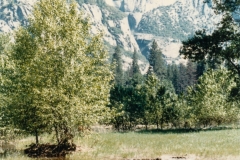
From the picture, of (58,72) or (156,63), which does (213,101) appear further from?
(156,63)

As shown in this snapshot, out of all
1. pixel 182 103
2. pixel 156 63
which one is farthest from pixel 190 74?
pixel 182 103

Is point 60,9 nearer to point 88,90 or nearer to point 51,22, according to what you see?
point 51,22

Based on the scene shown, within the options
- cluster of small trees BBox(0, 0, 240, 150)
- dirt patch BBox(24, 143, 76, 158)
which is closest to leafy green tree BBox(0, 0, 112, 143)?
cluster of small trees BBox(0, 0, 240, 150)

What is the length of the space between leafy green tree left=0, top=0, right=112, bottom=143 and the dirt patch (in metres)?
0.84

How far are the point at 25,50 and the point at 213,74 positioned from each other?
5027 cm

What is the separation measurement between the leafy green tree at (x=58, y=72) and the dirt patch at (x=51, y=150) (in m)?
0.84

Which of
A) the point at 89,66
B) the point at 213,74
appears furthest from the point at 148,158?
the point at 213,74

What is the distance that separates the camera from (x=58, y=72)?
27.1m

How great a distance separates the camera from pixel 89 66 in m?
28.8

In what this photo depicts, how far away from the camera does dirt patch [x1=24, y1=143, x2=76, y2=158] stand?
2839 centimetres

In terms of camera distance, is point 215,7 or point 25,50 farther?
point 25,50

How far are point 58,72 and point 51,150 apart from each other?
25.3 feet

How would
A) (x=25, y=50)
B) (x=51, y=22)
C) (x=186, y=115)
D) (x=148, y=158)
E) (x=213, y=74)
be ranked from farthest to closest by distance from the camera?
(x=186, y=115) < (x=213, y=74) < (x=25, y=50) < (x=51, y=22) < (x=148, y=158)

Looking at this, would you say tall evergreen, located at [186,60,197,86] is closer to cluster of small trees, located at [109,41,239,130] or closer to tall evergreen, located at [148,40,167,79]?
tall evergreen, located at [148,40,167,79]
